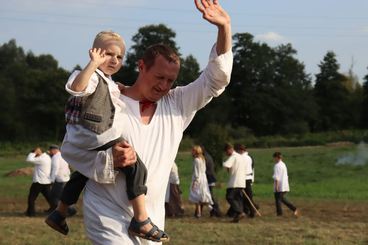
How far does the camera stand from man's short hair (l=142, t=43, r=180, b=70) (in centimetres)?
395

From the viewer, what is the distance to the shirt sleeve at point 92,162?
3.76 m

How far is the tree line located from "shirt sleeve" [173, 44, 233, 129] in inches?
2866

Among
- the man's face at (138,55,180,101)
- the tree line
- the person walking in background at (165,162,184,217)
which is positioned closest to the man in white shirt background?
the person walking in background at (165,162,184,217)

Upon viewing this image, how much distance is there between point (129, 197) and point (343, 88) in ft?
334

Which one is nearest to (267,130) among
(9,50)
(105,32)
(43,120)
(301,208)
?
(43,120)

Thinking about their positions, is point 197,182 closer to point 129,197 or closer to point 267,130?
point 129,197

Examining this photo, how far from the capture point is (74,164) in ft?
12.8

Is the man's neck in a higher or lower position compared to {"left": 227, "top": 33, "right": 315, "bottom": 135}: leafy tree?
lower

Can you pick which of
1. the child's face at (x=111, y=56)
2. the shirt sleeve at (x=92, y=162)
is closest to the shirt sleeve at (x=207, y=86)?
the child's face at (x=111, y=56)

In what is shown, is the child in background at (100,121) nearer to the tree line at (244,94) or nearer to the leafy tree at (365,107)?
the tree line at (244,94)

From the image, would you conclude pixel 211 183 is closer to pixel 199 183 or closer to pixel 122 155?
pixel 199 183

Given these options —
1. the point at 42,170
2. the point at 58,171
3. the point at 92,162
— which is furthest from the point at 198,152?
the point at 92,162

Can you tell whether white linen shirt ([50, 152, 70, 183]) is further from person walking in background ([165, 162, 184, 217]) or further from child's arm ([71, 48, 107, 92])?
child's arm ([71, 48, 107, 92])

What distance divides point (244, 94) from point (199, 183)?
3071 inches
